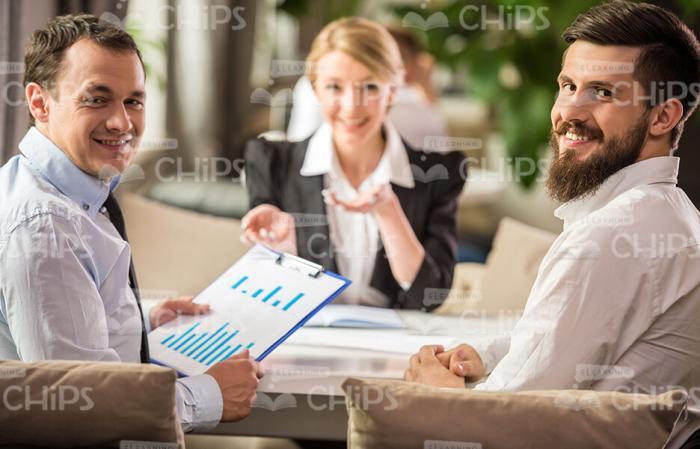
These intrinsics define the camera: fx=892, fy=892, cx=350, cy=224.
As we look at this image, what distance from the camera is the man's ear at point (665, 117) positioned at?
5.17 feet

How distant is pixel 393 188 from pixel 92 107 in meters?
1.20

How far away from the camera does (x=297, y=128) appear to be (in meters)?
4.39

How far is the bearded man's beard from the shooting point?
1.60 meters

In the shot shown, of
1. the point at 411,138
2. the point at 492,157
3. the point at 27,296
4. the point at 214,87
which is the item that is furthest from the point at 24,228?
the point at 492,157

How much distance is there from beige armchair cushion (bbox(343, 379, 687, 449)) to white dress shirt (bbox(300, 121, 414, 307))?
1.30 meters

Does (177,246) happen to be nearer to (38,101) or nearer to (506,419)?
(38,101)

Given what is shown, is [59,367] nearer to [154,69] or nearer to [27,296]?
[27,296]

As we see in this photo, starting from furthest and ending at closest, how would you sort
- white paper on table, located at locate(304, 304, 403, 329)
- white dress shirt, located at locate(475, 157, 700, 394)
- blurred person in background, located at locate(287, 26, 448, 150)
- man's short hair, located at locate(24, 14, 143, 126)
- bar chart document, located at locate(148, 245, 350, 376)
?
blurred person in background, located at locate(287, 26, 448, 150) < white paper on table, located at locate(304, 304, 403, 329) < bar chart document, located at locate(148, 245, 350, 376) < man's short hair, located at locate(24, 14, 143, 126) < white dress shirt, located at locate(475, 157, 700, 394)

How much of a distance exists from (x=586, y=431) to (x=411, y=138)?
9.95 ft

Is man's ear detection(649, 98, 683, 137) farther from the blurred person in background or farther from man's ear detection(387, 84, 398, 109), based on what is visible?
the blurred person in background

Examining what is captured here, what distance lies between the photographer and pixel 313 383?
1.78 m

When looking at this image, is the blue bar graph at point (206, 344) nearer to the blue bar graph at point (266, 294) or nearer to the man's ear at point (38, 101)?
the blue bar graph at point (266, 294)

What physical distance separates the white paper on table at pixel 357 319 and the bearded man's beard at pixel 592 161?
0.63m

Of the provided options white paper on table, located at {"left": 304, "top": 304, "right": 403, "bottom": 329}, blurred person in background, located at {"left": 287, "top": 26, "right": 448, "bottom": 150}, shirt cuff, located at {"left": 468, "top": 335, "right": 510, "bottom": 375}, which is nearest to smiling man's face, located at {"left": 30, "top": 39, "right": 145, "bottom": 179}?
white paper on table, located at {"left": 304, "top": 304, "right": 403, "bottom": 329}
